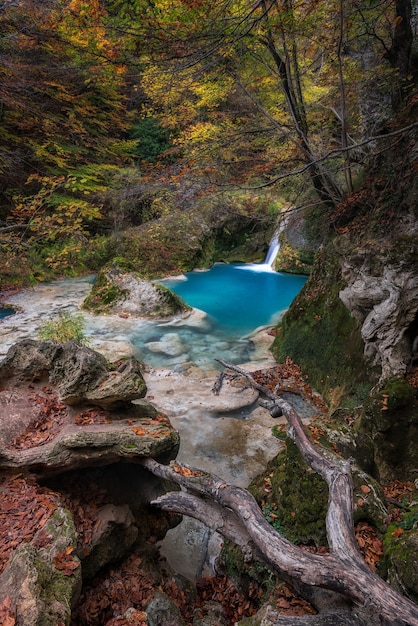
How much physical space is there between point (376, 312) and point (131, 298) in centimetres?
830

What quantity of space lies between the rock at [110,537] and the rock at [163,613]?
0.58m

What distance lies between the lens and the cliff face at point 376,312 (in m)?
4.29

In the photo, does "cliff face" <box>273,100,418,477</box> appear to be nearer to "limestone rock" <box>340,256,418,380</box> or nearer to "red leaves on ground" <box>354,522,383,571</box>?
"limestone rock" <box>340,256,418,380</box>

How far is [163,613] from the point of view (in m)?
2.87

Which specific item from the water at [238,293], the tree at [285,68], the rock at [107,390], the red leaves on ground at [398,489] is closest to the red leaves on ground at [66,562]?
the rock at [107,390]

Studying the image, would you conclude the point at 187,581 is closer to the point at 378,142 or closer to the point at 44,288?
the point at 378,142

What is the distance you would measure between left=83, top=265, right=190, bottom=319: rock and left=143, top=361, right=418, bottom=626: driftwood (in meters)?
8.40

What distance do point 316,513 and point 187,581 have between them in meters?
1.56

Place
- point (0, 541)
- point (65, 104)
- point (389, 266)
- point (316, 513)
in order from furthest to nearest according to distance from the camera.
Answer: point (65, 104), point (389, 266), point (316, 513), point (0, 541)

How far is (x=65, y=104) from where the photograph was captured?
15789 mm

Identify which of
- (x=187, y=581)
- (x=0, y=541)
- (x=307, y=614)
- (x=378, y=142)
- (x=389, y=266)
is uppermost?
(x=378, y=142)

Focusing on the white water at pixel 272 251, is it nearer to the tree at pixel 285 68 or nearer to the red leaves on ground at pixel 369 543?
the tree at pixel 285 68

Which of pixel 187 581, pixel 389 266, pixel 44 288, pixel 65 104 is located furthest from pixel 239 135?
pixel 65 104

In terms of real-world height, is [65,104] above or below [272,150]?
above
